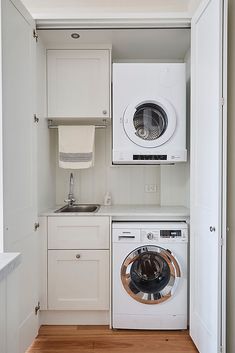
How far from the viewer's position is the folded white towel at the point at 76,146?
8.61ft

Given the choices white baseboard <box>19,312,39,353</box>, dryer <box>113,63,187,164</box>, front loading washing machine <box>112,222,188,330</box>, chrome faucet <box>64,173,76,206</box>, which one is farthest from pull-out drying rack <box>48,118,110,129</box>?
white baseboard <box>19,312,39,353</box>

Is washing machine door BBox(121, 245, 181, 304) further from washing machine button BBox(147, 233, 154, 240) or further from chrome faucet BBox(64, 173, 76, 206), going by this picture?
chrome faucet BBox(64, 173, 76, 206)

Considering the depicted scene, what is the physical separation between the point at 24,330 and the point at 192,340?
1.24m

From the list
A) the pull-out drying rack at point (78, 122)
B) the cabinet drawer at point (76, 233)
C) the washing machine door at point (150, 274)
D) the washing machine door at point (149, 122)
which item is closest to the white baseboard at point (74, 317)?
the washing machine door at point (150, 274)

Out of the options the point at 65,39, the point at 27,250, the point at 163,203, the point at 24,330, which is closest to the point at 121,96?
the point at 65,39

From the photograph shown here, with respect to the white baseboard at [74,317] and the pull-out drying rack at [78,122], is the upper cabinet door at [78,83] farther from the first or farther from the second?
the white baseboard at [74,317]

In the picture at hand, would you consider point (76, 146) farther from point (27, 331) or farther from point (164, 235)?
point (27, 331)

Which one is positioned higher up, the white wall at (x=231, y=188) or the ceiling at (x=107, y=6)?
the ceiling at (x=107, y=6)

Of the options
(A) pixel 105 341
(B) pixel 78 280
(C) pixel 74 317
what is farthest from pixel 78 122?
(A) pixel 105 341

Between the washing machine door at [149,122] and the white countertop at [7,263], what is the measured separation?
4.94ft

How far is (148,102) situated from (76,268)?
1.51 m

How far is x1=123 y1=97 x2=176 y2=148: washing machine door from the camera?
2.37 metres

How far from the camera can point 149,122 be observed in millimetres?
2469

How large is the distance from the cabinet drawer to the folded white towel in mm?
553
